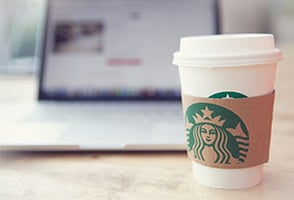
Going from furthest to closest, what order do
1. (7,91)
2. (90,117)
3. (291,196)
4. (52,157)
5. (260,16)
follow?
1. (260,16)
2. (7,91)
3. (90,117)
4. (52,157)
5. (291,196)

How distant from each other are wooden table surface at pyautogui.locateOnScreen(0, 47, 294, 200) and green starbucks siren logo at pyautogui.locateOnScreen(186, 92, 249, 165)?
0.04m

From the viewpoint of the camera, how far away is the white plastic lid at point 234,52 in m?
0.36

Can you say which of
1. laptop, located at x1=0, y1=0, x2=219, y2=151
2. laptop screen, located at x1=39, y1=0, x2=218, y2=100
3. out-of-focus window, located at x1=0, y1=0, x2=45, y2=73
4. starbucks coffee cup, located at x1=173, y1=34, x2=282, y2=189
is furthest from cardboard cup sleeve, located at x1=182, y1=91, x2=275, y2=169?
out-of-focus window, located at x1=0, y1=0, x2=45, y2=73

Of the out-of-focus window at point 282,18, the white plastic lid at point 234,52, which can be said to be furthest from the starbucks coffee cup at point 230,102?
the out-of-focus window at point 282,18

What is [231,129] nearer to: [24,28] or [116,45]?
[116,45]

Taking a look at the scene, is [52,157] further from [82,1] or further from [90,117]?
[82,1]

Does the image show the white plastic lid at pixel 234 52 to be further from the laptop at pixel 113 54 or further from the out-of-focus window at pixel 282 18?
the out-of-focus window at pixel 282 18

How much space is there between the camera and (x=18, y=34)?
1426 millimetres

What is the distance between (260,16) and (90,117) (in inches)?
50.0

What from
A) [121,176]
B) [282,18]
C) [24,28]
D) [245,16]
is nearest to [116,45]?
[121,176]

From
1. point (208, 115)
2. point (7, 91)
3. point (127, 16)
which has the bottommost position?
point (7, 91)

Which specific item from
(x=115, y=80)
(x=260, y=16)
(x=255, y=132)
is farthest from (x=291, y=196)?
(x=260, y=16)

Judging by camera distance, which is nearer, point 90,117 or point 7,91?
point 90,117

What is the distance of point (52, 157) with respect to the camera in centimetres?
50
